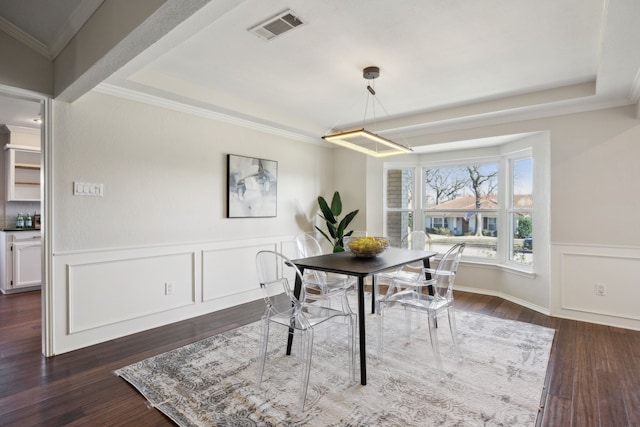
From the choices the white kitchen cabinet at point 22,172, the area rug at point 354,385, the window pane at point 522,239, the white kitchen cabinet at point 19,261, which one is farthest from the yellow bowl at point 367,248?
the white kitchen cabinet at point 22,172

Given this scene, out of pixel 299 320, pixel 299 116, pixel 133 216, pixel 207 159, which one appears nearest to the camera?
pixel 299 320

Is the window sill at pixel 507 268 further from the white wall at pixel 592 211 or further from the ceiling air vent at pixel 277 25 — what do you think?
the ceiling air vent at pixel 277 25

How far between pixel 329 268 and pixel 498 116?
9.93 ft

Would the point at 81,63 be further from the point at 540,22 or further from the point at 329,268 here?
the point at 540,22

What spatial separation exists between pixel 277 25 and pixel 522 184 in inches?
149

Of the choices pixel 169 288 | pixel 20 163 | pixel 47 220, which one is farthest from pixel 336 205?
pixel 20 163

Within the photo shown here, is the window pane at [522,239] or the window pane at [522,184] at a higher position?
the window pane at [522,184]

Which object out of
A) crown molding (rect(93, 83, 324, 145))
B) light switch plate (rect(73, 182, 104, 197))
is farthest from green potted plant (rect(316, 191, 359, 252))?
light switch plate (rect(73, 182, 104, 197))

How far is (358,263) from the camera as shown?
9.21 ft

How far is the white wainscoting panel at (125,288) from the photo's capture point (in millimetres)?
2920

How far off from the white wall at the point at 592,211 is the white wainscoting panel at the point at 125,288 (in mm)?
4115

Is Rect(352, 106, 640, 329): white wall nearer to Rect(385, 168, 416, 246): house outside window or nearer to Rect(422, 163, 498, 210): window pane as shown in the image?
Rect(422, 163, 498, 210): window pane

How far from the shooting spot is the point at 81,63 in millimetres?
2291

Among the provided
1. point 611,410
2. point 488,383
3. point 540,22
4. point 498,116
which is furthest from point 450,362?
point 498,116
